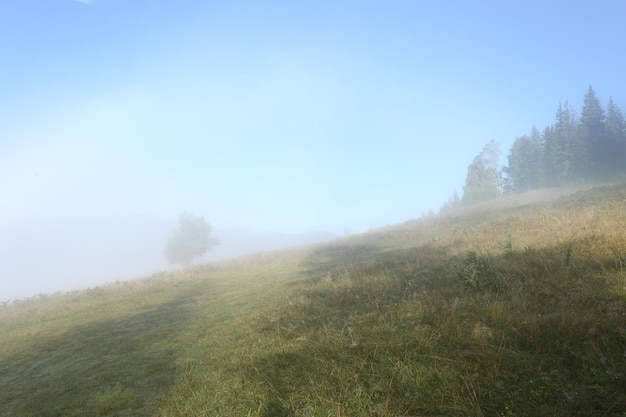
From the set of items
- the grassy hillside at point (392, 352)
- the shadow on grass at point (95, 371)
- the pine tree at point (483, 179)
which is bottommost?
the shadow on grass at point (95, 371)

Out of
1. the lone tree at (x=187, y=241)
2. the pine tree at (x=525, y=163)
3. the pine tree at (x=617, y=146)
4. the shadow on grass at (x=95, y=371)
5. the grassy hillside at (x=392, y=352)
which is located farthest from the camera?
the pine tree at (x=525, y=163)

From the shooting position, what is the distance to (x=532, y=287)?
18.6 feet

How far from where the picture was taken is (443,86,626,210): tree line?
4916 centimetres

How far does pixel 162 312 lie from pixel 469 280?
10391 millimetres

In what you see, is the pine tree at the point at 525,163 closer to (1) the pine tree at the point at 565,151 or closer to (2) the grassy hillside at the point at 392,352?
(1) the pine tree at the point at 565,151

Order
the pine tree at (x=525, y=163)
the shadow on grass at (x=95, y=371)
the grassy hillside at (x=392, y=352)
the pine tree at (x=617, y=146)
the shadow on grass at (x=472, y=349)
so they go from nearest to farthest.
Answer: the shadow on grass at (x=472, y=349)
the grassy hillside at (x=392, y=352)
the shadow on grass at (x=95, y=371)
the pine tree at (x=617, y=146)
the pine tree at (x=525, y=163)

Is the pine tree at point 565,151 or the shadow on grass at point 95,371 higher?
the pine tree at point 565,151

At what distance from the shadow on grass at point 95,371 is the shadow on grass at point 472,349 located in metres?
1.96

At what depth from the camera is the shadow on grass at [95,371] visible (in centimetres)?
488

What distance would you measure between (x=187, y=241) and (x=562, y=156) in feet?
220

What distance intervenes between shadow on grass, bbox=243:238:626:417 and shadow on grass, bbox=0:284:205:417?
6.43 feet

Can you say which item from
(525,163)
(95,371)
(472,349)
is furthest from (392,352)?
(525,163)

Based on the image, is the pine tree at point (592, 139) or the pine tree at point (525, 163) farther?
the pine tree at point (525, 163)

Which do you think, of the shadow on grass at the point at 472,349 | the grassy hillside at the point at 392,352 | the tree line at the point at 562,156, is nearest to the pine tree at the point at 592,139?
the tree line at the point at 562,156
